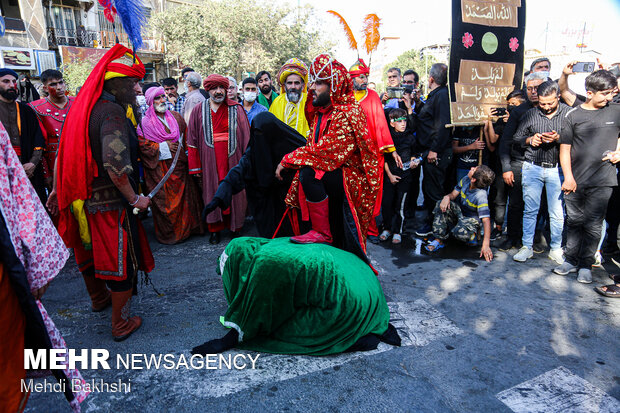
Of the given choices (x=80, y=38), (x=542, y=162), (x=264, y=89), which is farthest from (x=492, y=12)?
(x=80, y=38)

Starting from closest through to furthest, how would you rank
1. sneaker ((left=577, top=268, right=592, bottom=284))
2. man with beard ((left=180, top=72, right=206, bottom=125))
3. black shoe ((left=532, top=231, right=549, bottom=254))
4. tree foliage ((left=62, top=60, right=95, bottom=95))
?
sneaker ((left=577, top=268, right=592, bottom=284)), black shoe ((left=532, top=231, right=549, bottom=254)), man with beard ((left=180, top=72, right=206, bottom=125)), tree foliage ((left=62, top=60, right=95, bottom=95))

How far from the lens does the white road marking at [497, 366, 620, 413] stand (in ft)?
7.45

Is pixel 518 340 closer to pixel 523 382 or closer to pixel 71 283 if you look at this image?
pixel 523 382

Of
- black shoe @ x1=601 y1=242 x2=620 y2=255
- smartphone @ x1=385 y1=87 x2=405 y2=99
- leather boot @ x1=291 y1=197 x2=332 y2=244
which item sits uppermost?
smartphone @ x1=385 y1=87 x2=405 y2=99

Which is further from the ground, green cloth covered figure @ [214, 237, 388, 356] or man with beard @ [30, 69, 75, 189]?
man with beard @ [30, 69, 75, 189]

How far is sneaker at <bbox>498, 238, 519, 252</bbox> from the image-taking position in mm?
5048

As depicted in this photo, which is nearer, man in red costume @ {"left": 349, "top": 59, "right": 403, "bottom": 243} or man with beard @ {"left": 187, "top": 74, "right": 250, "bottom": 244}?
man in red costume @ {"left": 349, "top": 59, "right": 403, "bottom": 243}

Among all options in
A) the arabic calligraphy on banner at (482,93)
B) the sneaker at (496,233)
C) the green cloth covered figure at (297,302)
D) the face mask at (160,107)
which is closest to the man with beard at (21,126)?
the face mask at (160,107)

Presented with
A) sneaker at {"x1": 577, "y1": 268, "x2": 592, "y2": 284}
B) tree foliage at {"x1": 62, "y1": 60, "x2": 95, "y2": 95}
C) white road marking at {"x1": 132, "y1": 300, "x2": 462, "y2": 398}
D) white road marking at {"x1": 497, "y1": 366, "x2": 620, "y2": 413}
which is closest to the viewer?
white road marking at {"x1": 497, "y1": 366, "x2": 620, "y2": 413}

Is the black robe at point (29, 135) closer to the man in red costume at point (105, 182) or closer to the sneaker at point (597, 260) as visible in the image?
the man in red costume at point (105, 182)

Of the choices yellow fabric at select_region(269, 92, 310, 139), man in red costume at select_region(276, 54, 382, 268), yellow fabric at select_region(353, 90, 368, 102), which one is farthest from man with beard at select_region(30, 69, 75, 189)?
yellow fabric at select_region(353, 90, 368, 102)

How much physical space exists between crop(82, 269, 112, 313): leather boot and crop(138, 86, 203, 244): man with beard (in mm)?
2060

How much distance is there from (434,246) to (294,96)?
2684 mm

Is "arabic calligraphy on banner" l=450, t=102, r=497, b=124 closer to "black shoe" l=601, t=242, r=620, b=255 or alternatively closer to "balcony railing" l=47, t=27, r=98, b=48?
"black shoe" l=601, t=242, r=620, b=255
